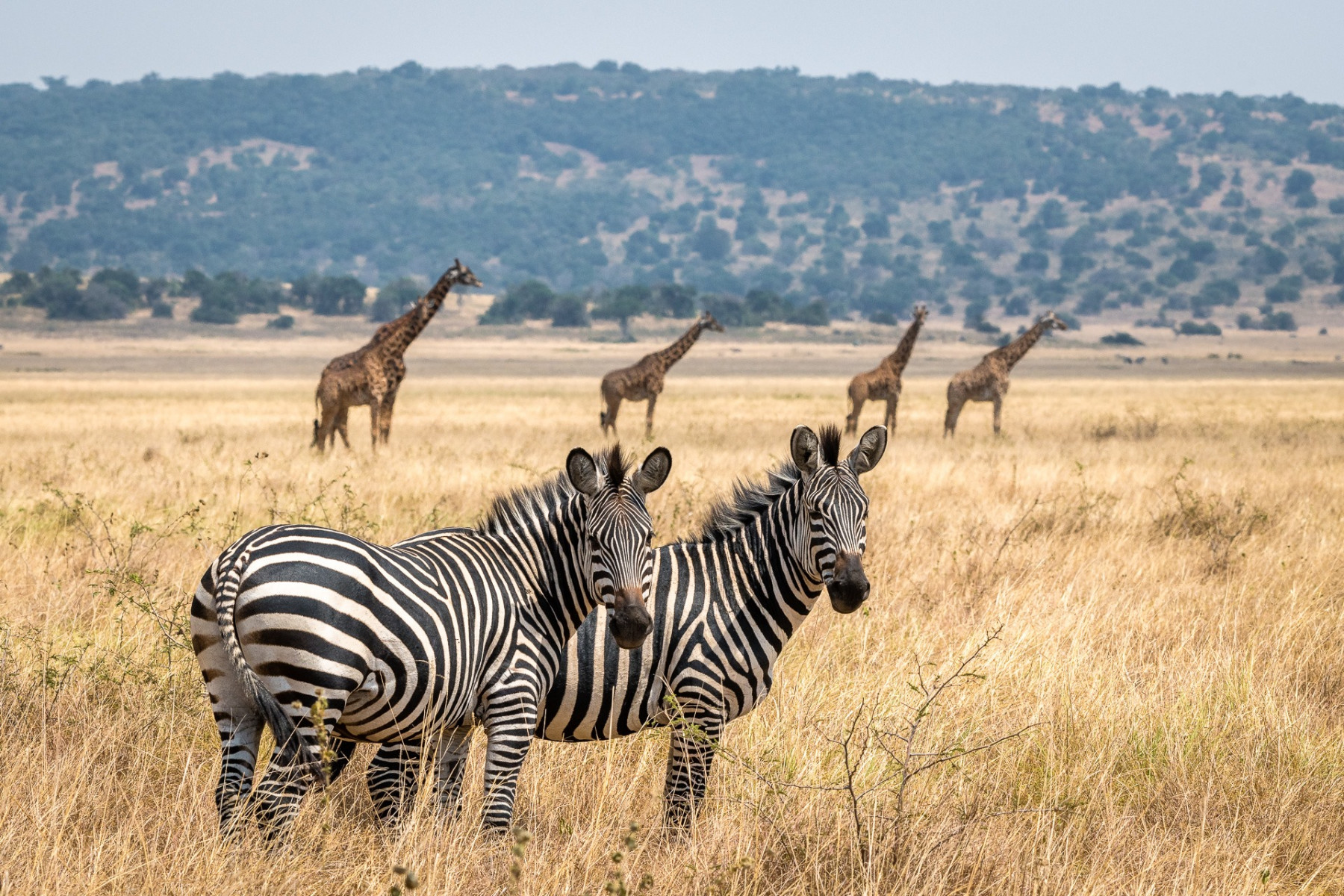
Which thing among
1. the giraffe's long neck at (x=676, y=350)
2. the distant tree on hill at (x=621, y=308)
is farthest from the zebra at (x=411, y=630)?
the distant tree on hill at (x=621, y=308)

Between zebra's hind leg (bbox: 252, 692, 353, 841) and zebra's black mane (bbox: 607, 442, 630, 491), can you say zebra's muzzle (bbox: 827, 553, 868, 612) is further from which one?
zebra's hind leg (bbox: 252, 692, 353, 841)

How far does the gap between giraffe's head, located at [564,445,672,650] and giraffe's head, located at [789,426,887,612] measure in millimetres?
577

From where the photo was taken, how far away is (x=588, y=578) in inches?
169

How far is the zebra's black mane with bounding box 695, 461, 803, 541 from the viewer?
16.1ft

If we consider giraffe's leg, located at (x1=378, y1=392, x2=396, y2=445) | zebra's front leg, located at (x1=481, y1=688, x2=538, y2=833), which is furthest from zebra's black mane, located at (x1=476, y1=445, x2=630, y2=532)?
giraffe's leg, located at (x1=378, y1=392, x2=396, y2=445)

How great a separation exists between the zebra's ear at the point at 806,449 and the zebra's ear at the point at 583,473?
2.39 ft

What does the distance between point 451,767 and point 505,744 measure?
1.57 feet

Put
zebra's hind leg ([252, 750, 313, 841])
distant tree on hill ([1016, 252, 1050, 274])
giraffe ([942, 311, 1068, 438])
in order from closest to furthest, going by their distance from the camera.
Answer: zebra's hind leg ([252, 750, 313, 841]) → giraffe ([942, 311, 1068, 438]) → distant tree on hill ([1016, 252, 1050, 274])

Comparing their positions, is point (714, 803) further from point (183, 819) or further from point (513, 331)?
point (513, 331)

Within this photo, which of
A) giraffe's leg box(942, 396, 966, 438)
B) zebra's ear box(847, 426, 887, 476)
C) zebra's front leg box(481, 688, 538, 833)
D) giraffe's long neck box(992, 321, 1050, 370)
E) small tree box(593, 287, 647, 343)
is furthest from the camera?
small tree box(593, 287, 647, 343)

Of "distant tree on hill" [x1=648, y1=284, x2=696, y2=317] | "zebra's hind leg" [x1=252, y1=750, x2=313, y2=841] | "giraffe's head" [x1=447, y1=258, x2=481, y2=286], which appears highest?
"distant tree on hill" [x1=648, y1=284, x2=696, y2=317]

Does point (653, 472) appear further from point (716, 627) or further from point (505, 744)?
point (505, 744)

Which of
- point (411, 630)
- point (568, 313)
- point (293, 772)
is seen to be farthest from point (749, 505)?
point (568, 313)

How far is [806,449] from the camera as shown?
4.61 metres
